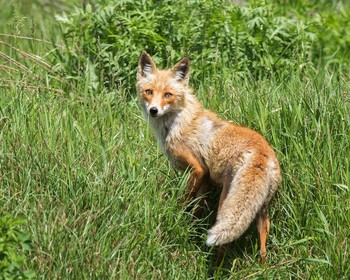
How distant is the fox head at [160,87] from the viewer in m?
6.58

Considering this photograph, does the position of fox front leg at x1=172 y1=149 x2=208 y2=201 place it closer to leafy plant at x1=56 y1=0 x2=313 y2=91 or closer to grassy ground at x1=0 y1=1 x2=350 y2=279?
grassy ground at x1=0 y1=1 x2=350 y2=279

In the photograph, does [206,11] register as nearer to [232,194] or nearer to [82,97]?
[82,97]

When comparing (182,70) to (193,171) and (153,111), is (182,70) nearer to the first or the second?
(153,111)

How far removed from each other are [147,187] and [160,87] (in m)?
1.06

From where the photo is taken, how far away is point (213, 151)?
253 inches

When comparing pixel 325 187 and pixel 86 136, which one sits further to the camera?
pixel 86 136

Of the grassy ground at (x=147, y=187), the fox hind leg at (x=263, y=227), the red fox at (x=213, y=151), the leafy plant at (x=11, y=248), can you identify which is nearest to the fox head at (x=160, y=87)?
the red fox at (x=213, y=151)

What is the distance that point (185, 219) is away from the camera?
6168mm

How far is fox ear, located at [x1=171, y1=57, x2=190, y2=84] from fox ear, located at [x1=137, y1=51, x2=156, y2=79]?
20 centimetres

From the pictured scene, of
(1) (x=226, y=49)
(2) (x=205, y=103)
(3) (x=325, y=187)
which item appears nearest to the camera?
(3) (x=325, y=187)

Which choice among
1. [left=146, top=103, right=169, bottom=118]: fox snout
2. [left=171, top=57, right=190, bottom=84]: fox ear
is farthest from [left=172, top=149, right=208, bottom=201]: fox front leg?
[left=171, top=57, right=190, bottom=84]: fox ear

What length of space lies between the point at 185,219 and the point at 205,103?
1548mm

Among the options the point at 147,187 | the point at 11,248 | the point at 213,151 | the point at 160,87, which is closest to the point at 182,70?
the point at 160,87

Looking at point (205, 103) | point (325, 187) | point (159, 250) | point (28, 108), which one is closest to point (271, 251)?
point (325, 187)
